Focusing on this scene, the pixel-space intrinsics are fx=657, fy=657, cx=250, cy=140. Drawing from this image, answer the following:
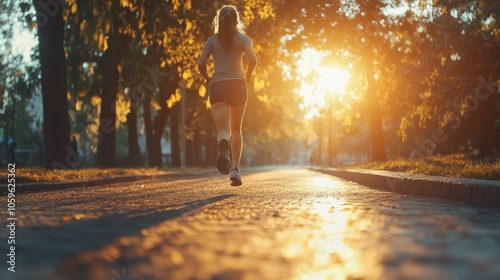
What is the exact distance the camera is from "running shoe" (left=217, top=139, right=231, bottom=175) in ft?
29.0

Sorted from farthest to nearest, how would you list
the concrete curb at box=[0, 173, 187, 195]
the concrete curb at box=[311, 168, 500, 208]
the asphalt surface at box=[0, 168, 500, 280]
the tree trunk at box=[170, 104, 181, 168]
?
1. the tree trunk at box=[170, 104, 181, 168]
2. the concrete curb at box=[0, 173, 187, 195]
3. the concrete curb at box=[311, 168, 500, 208]
4. the asphalt surface at box=[0, 168, 500, 280]

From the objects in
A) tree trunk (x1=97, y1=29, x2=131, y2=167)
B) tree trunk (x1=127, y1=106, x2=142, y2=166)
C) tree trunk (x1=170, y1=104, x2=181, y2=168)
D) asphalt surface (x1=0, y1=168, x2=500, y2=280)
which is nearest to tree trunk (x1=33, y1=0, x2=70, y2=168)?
tree trunk (x1=97, y1=29, x2=131, y2=167)

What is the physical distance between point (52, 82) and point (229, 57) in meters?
8.03

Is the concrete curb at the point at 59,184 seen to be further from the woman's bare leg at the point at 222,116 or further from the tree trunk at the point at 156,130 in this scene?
the tree trunk at the point at 156,130

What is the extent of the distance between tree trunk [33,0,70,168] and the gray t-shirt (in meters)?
7.73

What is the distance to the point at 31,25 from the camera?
54.6 ft

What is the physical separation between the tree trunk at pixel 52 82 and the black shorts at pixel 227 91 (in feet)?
25.6

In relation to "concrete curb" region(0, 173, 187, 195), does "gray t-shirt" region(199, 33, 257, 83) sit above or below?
above

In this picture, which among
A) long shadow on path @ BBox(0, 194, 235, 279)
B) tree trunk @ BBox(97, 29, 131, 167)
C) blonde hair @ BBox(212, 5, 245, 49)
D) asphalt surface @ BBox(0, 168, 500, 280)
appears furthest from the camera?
tree trunk @ BBox(97, 29, 131, 167)

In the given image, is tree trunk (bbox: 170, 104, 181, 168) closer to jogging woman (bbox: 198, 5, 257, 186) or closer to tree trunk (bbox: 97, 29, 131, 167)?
tree trunk (bbox: 97, 29, 131, 167)

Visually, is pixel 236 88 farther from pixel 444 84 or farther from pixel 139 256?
pixel 444 84

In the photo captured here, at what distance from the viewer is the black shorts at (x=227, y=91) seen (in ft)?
29.3

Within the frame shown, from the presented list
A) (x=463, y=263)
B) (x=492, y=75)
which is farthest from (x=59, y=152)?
(x=492, y=75)

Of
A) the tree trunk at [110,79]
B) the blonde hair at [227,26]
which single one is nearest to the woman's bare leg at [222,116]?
the blonde hair at [227,26]
